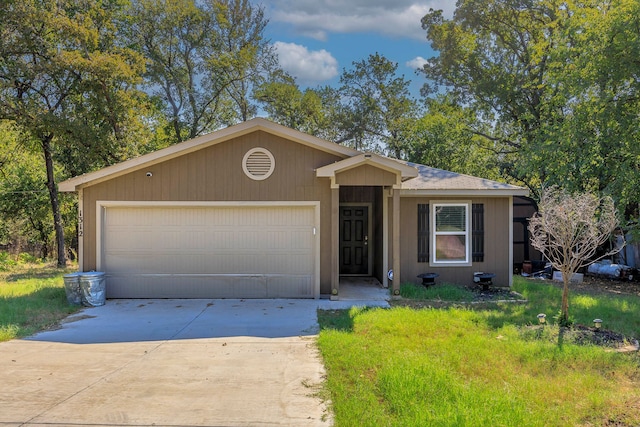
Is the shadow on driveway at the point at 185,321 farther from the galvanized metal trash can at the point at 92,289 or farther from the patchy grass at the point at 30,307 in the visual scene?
the patchy grass at the point at 30,307

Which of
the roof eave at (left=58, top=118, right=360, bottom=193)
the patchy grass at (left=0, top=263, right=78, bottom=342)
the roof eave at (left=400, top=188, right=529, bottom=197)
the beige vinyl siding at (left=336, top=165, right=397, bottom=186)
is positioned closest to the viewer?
the patchy grass at (left=0, top=263, right=78, bottom=342)

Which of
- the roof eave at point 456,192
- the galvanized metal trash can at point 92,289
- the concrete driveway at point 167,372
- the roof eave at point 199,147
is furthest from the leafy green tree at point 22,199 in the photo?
the roof eave at point 456,192

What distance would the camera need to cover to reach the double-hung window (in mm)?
10477

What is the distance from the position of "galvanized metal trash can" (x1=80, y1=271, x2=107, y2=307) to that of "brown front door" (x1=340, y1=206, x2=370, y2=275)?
6.09 meters

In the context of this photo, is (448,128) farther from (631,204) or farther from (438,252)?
(438,252)

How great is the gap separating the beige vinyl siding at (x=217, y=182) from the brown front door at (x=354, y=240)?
2.94m

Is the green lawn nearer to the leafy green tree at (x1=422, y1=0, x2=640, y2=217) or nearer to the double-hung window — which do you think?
the double-hung window

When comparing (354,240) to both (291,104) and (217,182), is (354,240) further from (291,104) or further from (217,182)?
(291,104)

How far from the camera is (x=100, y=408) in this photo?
13.0ft

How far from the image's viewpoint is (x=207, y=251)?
949 cm

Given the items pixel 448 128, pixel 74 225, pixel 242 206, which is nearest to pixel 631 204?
pixel 448 128

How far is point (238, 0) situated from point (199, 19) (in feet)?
9.62

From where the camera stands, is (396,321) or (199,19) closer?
(396,321)

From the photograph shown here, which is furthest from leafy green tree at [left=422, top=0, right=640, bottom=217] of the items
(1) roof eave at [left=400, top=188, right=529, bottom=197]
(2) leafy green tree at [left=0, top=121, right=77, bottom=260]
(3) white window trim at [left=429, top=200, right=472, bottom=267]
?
(2) leafy green tree at [left=0, top=121, right=77, bottom=260]
